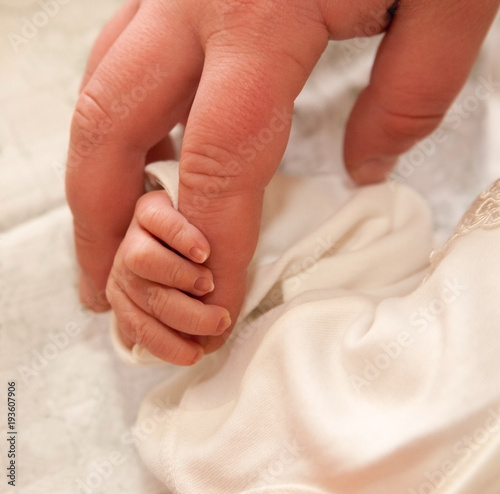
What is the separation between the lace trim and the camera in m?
0.61

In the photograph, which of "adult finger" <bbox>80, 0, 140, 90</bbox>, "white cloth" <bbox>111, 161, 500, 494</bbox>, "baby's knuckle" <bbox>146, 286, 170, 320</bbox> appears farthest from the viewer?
"adult finger" <bbox>80, 0, 140, 90</bbox>

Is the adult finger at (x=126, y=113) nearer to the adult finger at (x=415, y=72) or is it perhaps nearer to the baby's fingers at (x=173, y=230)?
the baby's fingers at (x=173, y=230)

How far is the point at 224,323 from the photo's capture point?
0.64 m

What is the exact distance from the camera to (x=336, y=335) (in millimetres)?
625

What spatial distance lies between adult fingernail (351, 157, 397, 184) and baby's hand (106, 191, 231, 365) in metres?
0.30

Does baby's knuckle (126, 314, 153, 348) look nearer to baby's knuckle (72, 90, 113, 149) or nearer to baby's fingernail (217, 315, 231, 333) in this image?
baby's fingernail (217, 315, 231, 333)

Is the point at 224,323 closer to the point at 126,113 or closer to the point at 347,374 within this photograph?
the point at 347,374

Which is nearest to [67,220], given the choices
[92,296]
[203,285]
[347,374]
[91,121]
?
[92,296]

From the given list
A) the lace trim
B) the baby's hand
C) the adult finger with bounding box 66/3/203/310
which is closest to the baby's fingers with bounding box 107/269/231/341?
the baby's hand

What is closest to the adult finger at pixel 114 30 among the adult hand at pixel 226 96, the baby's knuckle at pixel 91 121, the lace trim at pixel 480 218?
the adult hand at pixel 226 96

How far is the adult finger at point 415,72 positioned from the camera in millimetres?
689

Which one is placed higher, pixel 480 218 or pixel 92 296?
pixel 480 218

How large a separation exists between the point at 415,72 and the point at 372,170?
6.0 inches

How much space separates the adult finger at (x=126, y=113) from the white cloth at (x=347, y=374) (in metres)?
0.17
